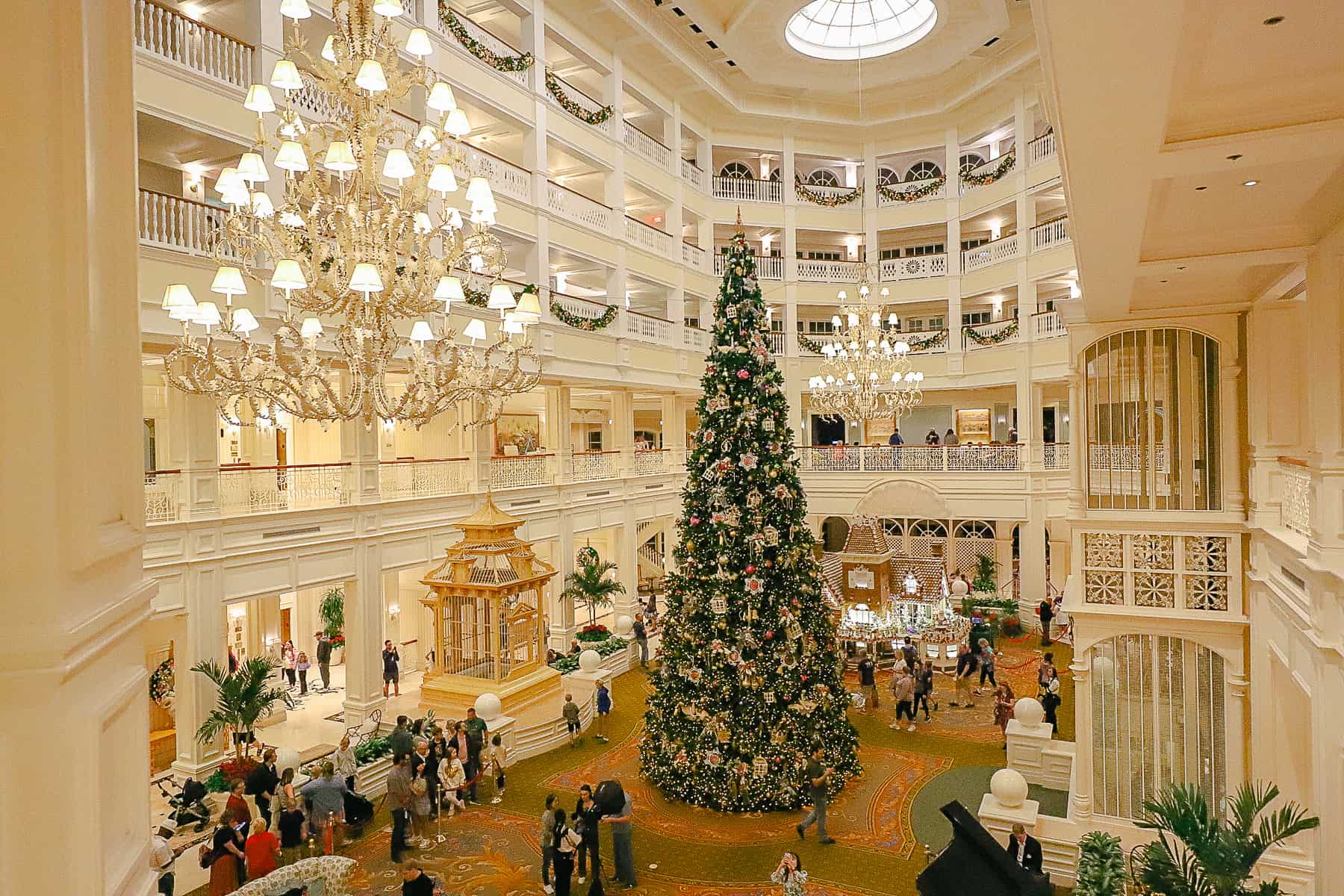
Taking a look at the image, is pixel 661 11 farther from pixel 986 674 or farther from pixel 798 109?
pixel 986 674

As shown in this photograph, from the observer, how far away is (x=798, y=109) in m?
23.2

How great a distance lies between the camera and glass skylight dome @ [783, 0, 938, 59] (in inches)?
778

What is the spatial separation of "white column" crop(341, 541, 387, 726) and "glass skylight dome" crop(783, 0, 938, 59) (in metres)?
15.6

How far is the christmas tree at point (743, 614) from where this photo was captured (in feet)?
31.4

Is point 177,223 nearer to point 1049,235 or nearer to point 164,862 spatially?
point 164,862

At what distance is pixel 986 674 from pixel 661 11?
51.0 ft

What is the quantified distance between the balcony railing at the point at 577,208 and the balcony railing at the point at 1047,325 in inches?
427

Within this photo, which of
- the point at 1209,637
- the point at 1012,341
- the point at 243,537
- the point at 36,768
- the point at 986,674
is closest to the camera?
the point at 36,768

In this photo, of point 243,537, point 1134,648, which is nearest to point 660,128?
point 243,537

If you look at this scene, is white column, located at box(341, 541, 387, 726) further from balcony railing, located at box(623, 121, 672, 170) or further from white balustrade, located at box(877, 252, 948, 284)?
white balustrade, located at box(877, 252, 948, 284)

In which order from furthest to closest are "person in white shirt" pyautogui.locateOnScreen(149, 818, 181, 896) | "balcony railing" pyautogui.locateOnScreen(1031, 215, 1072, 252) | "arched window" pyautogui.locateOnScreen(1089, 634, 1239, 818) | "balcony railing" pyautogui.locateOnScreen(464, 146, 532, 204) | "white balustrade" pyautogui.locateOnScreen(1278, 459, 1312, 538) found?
1. "balcony railing" pyautogui.locateOnScreen(1031, 215, 1072, 252)
2. "balcony railing" pyautogui.locateOnScreen(464, 146, 532, 204)
3. "arched window" pyautogui.locateOnScreen(1089, 634, 1239, 818)
4. "person in white shirt" pyautogui.locateOnScreen(149, 818, 181, 896)
5. "white balustrade" pyautogui.locateOnScreen(1278, 459, 1312, 538)

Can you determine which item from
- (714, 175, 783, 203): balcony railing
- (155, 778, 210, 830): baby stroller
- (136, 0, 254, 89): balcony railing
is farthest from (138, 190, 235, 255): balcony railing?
(714, 175, 783, 203): balcony railing

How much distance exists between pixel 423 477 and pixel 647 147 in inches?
411

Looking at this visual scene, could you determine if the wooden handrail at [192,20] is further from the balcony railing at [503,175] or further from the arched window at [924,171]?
the arched window at [924,171]
